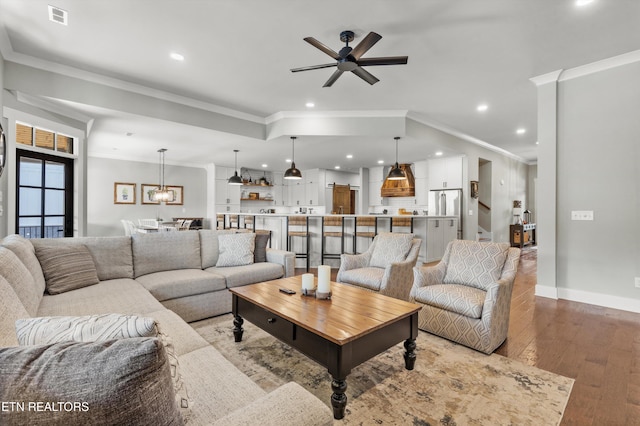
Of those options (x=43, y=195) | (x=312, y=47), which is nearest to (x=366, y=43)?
(x=312, y=47)

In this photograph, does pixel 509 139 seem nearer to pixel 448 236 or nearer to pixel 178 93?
pixel 448 236

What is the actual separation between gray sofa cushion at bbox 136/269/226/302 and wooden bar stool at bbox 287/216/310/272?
2.76 metres

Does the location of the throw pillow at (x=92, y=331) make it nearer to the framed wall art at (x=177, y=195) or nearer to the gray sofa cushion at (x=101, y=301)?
the gray sofa cushion at (x=101, y=301)

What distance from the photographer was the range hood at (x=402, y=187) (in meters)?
8.79

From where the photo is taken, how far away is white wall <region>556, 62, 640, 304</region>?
11.6 feet

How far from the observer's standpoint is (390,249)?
367cm

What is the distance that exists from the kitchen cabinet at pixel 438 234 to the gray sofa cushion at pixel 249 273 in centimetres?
355

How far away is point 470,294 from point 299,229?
383 cm

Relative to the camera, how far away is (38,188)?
171 inches

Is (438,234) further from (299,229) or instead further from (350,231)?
(299,229)

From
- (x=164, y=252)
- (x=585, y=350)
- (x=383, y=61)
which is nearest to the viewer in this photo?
(x=585, y=350)

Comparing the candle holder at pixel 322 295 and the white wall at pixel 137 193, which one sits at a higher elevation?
the white wall at pixel 137 193

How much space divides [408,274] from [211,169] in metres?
7.79

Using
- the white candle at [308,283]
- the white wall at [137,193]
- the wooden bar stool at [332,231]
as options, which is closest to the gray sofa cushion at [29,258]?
the white candle at [308,283]
